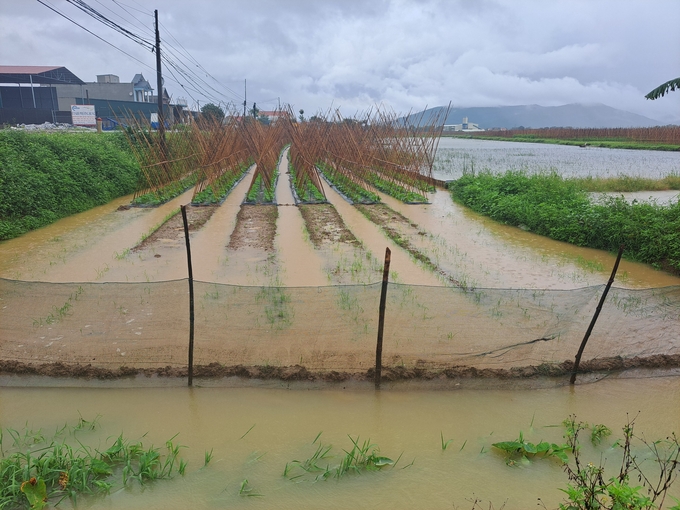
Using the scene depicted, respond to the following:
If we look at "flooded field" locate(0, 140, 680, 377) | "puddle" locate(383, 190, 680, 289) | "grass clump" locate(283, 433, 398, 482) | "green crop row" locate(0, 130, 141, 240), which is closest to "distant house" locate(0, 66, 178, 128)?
"green crop row" locate(0, 130, 141, 240)

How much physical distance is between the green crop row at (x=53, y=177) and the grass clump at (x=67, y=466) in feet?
22.8

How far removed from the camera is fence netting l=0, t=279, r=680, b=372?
13.7 feet

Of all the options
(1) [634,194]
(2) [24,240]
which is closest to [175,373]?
(2) [24,240]

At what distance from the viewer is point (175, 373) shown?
4.06m

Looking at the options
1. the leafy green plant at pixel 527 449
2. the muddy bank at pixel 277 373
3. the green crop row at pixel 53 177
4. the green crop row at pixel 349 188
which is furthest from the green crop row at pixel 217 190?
the leafy green plant at pixel 527 449

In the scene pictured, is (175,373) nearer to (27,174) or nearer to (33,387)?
(33,387)

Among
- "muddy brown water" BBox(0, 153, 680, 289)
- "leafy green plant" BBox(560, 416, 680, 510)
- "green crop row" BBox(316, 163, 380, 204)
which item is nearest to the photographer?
"leafy green plant" BBox(560, 416, 680, 510)

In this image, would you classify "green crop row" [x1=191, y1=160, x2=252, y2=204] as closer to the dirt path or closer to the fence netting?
the dirt path

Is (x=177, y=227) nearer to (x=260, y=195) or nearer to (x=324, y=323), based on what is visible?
(x=260, y=195)

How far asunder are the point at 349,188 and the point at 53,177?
813cm

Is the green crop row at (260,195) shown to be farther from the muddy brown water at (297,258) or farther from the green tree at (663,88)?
the green tree at (663,88)

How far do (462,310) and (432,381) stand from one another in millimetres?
860

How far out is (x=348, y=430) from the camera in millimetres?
3553

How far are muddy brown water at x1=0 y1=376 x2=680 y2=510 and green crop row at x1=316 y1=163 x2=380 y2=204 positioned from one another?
9.63 meters
